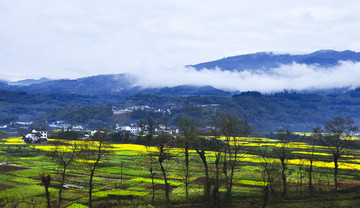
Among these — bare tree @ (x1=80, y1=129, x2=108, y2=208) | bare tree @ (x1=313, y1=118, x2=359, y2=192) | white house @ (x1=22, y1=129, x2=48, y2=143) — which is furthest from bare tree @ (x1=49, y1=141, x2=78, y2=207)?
white house @ (x1=22, y1=129, x2=48, y2=143)

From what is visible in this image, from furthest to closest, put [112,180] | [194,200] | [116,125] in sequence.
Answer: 1. [116,125]
2. [112,180]
3. [194,200]

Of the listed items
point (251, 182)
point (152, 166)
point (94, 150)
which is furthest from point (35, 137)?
point (251, 182)

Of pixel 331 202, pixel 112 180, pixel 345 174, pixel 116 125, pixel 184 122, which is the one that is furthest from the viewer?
pixel 116 125

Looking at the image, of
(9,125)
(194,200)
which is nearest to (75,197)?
(194,200)

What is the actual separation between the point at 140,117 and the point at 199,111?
122 ft

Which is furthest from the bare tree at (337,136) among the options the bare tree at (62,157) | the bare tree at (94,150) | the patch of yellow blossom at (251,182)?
the bare tree at (62,157)

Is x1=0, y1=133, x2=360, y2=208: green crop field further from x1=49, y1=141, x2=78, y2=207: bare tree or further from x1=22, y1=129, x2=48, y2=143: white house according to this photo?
x1=22, y1=129, x2=48, y2=143: white house

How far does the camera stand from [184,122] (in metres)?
36.5

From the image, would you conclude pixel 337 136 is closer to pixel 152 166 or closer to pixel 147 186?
pixel 147 186

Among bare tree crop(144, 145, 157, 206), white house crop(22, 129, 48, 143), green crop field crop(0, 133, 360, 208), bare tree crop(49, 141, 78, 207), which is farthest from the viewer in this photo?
white house crop(22, 129, 48, 143)

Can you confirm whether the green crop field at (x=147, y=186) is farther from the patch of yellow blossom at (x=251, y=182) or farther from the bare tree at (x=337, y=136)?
the bare tree at (x=337, y=136)

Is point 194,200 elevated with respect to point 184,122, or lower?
lower

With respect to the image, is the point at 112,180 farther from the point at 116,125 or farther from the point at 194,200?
the point at 116,125

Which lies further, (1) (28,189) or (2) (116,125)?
(2) (116,125)
